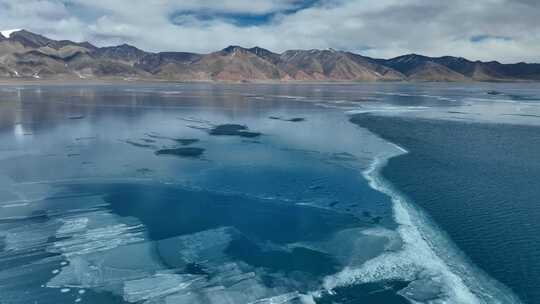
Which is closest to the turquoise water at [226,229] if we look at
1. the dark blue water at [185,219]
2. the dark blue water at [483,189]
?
the dark blue water at [185,219]

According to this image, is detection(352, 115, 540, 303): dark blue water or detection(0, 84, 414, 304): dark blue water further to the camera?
detection(352, 115, 540, 303): dark blue water

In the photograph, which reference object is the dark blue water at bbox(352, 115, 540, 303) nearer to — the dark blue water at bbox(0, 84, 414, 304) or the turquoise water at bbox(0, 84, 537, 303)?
the turquoise water at bbox(0, 84, 537, 303)

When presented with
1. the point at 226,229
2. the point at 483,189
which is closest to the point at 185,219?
the point at 226,229

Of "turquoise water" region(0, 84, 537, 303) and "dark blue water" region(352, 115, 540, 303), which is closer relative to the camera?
"turquoise water" region(0, 84, 537, 303)

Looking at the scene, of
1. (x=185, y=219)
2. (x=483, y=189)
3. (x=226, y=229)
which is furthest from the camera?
(x=483, y=189)

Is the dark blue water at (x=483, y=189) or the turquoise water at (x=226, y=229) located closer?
the turquoise water at (x=226, y=229)

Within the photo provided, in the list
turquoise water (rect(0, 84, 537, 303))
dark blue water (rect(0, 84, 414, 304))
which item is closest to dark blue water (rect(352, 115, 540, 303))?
turquoise water (rect(0, 84, 537, 303))

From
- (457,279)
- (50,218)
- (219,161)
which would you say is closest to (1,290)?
(50,218)

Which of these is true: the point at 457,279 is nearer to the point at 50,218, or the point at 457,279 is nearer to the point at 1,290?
the point at 1,290

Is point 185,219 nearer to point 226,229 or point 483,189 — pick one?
point 226,229

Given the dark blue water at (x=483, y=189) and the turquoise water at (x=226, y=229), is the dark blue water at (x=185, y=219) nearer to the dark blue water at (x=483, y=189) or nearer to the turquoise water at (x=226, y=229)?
the turquoise water at (x=226, y=229)
